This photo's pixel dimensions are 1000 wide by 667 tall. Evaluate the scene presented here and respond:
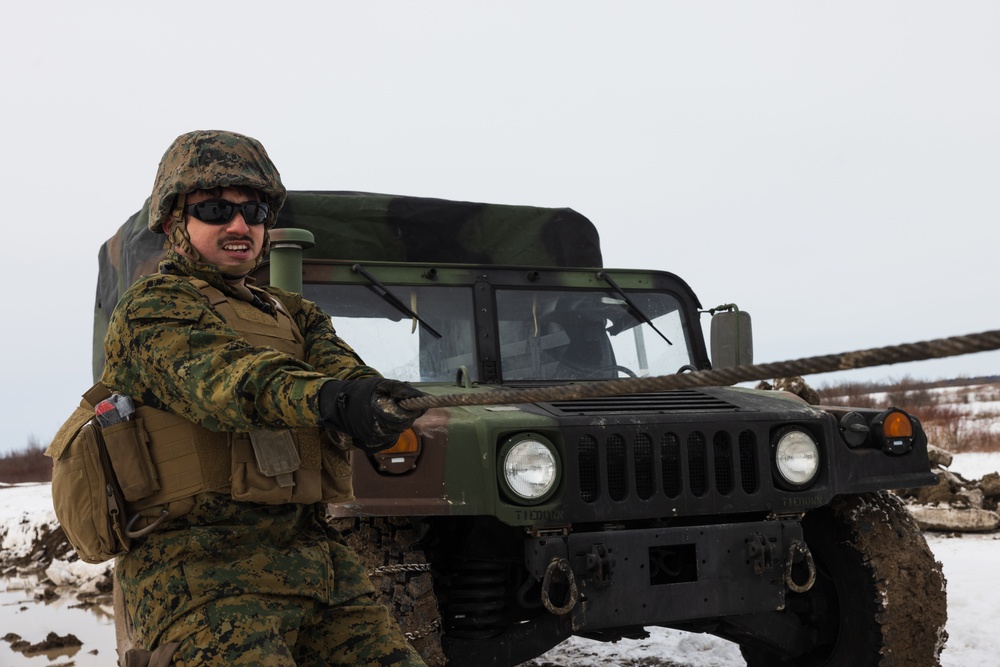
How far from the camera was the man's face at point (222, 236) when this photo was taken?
194cm

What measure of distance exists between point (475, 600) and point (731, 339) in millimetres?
1507

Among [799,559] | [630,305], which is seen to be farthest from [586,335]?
[799,559]

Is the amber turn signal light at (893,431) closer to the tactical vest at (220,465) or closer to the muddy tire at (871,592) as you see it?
the muddy tire at (871,592)

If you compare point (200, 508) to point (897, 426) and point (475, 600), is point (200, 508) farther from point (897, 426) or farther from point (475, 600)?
point (897, 426)

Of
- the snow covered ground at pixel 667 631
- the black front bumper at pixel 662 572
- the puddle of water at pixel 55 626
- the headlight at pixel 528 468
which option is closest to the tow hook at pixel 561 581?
the black front bumper at pixel 662 572

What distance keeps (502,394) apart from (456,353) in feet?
8.27

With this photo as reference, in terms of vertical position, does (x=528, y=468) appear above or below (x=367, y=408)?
below

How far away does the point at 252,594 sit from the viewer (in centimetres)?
177

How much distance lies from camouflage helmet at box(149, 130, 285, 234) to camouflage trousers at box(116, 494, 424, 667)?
537mm

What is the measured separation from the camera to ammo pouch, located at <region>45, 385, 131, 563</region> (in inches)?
70.6

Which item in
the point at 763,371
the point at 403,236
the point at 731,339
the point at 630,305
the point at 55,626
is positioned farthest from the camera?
the point at 55,626

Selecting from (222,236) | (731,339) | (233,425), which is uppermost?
(222,236)

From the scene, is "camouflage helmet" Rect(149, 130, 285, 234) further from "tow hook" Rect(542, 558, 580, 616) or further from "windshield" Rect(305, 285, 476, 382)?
"windshield" Rect(305, 285, 476, 382)

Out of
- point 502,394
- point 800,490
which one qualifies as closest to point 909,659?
point 800,490
